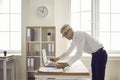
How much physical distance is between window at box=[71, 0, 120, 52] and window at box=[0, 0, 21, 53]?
1387 millimetres

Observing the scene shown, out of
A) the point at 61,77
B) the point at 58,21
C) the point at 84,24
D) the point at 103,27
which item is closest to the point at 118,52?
the point at 103,27

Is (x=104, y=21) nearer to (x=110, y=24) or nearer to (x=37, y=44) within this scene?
(x=110, y=24)

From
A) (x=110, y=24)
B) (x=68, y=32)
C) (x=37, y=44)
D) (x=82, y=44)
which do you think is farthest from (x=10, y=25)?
(x=82, y=44)

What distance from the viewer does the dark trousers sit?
10.8 ft

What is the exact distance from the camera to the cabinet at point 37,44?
531 centimetres

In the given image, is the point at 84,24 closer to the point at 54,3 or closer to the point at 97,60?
the point at 54,3

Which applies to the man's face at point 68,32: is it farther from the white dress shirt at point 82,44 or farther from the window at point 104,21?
the window at point 104,21

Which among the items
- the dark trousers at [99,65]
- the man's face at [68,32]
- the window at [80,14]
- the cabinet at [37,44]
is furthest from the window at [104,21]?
the man's face at [68,32]

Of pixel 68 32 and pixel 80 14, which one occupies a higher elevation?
pixel 80 14

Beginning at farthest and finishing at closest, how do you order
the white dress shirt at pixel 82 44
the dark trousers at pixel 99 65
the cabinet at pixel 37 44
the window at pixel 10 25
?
the window at pixel 10 25 → the cabinet at pixel 37 44 → the dark trousers at pixel 99 65 → the white dress shirt at pixel 82 44

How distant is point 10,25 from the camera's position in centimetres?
584

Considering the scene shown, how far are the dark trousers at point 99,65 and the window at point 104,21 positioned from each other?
220 cm

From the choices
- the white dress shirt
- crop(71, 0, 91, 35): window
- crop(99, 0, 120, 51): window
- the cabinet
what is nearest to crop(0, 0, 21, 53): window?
the cabinet

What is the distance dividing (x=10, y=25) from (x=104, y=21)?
91.5 inches
